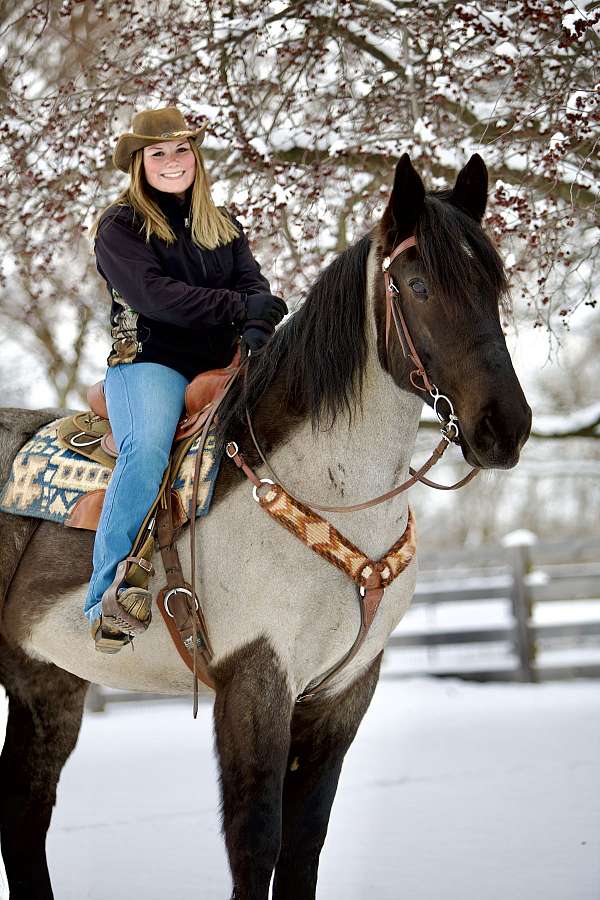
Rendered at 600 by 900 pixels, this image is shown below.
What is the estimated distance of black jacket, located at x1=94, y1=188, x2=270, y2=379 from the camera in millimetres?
3346

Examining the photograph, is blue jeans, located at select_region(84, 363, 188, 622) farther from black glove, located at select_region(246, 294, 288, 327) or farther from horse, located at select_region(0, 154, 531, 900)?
black glove, located at select_region(246, 294, 288, 327)

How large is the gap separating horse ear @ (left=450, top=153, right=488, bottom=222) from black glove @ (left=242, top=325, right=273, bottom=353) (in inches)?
30.2

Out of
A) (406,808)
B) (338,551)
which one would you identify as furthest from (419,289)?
(406,808)

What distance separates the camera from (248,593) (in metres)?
3.10

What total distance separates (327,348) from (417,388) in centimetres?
38

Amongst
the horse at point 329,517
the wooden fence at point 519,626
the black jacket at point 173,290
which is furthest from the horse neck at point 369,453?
the wooden fence at point 519,626

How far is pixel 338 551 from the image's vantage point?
10.1 ft

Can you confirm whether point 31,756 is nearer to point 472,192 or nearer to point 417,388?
point 417,388

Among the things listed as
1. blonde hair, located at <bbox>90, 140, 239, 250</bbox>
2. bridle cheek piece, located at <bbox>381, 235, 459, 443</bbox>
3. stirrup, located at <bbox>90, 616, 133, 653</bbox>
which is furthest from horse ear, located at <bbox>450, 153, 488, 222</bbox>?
stirrup, located at <bbox>90, 616, 133, 653</bbox>

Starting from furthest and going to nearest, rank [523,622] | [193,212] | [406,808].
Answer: [523,622] < [406,808] < [193,212]

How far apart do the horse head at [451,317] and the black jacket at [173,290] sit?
0.64 m

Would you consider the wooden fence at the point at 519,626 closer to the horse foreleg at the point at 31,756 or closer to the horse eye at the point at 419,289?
the horse foreleg at the point at 31,756

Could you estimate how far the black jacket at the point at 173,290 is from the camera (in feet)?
11.0

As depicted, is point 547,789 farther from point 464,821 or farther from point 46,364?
point 46,364
